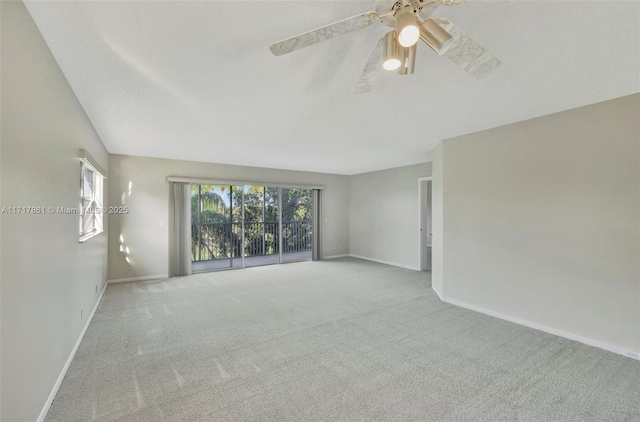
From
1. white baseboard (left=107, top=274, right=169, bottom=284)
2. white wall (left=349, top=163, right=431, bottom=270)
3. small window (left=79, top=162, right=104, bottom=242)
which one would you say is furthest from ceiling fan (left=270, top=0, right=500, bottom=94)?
white baseboard (left=107, top=274, right=169, bottom=284)

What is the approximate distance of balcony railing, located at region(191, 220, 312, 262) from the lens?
20.2ft

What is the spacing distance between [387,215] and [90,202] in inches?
220

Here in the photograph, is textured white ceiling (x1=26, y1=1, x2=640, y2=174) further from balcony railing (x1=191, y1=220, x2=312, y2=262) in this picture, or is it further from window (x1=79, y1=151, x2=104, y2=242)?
balcony railing (x1=191, y1=220, x2=312, y2=262)

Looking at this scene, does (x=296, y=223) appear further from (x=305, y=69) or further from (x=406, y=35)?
(x=406, y=35)

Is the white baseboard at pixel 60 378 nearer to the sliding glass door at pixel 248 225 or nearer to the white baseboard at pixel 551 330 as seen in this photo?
the sliding glass door at pixel 248 225

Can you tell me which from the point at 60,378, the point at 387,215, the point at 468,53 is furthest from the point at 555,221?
the point at 60,378

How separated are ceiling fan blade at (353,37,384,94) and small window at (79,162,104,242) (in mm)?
2921

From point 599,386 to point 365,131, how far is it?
3187mm

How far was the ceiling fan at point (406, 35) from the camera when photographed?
3.90 ft

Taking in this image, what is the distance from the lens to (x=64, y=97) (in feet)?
7.20

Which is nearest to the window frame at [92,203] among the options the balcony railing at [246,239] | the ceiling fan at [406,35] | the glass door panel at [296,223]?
the balcony railing at [246,239]

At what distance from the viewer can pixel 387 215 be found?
6730 millimetres

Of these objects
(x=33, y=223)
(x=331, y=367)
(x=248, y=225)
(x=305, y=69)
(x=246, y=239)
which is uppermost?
(x=305, y=69)

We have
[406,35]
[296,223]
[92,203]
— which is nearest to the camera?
[406,35]
